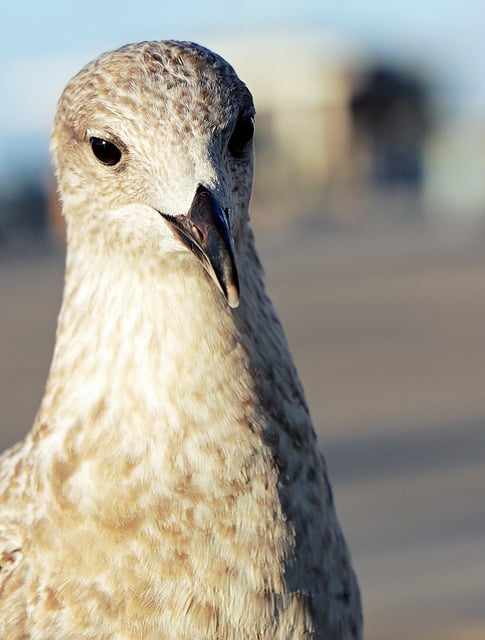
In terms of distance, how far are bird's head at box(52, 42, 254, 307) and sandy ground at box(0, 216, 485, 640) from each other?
4.03m

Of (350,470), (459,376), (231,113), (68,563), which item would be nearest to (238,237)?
(231,113)

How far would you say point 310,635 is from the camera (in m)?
3.62

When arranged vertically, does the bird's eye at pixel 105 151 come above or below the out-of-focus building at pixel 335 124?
below

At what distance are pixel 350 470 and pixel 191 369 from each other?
708 cm

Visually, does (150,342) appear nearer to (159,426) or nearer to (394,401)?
(159,426)

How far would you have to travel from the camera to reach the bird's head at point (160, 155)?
10.9ft

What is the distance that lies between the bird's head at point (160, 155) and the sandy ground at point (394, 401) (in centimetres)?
403

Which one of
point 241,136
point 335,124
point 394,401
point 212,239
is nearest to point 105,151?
point 241,136

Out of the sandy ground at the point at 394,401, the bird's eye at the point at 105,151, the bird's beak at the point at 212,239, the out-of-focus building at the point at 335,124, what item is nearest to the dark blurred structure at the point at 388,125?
the out-of-focus building at the point at 335,124

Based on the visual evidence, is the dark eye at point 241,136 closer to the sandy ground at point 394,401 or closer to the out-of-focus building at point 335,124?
the sandy ground at point 394,401

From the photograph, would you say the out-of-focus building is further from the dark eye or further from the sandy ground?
the dark eye

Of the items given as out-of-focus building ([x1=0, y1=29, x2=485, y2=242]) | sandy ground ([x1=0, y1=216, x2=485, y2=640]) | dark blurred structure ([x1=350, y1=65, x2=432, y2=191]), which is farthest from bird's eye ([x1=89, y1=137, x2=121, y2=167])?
dark blurred structure ([x1=350, y1=65, x2=432, y2=191])

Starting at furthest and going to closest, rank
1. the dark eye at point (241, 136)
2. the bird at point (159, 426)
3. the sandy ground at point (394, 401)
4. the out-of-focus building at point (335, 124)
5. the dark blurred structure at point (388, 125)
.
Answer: the dark blurred structure at point (388, 125) → the out-of-focus building at point (335, 124) → the sandy ground at point (394, 401) → the dark eye at point (241, 136) → the bird at point (159, 426)

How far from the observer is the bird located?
347cm
